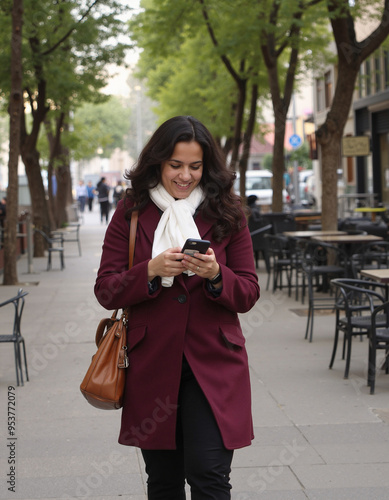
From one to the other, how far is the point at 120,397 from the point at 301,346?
20.0ft

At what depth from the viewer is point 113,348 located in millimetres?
3166

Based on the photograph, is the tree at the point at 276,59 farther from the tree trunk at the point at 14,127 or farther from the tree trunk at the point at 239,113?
the tree trunk at the point at 14,127

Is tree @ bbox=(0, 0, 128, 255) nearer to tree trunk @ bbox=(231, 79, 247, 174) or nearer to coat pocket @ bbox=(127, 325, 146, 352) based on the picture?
tree trunk @ bbox=(231, 79, 247, 174)

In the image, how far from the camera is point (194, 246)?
2.96 m

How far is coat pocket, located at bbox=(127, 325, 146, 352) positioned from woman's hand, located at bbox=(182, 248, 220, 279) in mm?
319

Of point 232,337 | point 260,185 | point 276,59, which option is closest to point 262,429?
point 232,337

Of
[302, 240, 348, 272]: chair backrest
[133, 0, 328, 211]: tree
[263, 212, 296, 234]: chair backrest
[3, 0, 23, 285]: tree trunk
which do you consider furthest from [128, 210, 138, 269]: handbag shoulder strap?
[263, 212, 296, 234]: chair backrest

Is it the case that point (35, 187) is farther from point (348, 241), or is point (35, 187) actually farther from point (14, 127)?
point (348, 241)

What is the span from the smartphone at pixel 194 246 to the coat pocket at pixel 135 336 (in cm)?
36

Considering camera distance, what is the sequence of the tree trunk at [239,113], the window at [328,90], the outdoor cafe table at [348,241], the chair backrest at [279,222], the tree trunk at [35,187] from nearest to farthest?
1. the outdoor cafe table at [348,241]
2. the chair backrest at [279,222]
3. the tree trunk at [35,187]
4. the tree trunk at [239,113]
5. the window at [328,90]

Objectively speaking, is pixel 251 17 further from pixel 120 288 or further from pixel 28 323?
pixel 120 288

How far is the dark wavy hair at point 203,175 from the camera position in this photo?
3.21m

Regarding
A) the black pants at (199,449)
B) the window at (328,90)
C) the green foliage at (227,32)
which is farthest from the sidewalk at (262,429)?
the window at (328,90)

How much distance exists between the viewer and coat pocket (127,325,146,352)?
314 cm
